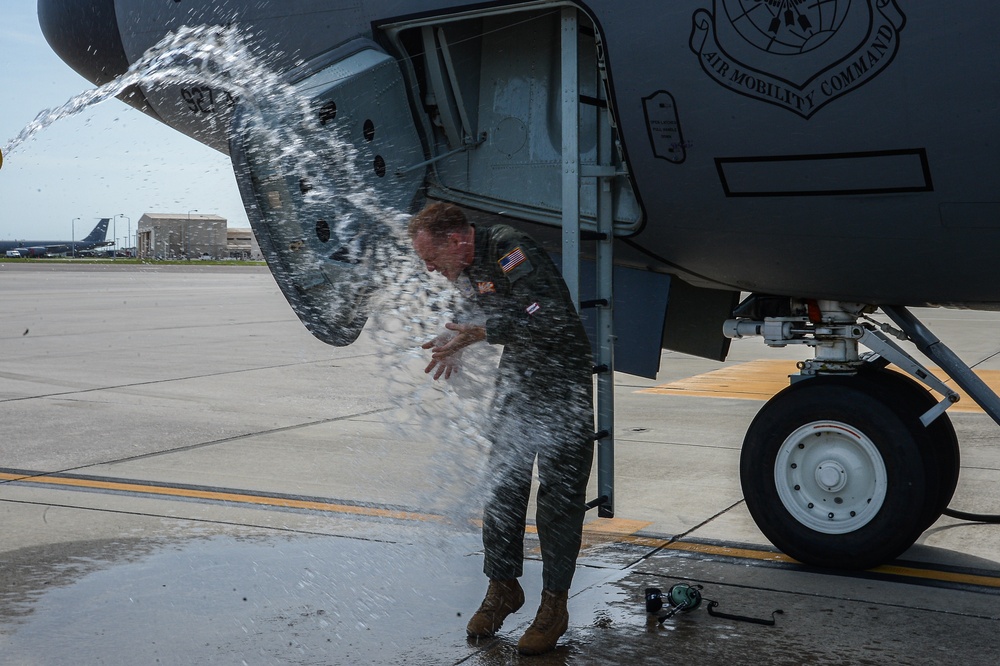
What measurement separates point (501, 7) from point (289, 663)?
8.74ft

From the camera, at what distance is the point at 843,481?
184 inches

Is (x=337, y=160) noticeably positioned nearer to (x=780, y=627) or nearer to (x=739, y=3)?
(x=739, y=3)

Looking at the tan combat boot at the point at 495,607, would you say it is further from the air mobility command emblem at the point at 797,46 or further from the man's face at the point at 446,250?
the air mobility command emblem at the point at 797,46

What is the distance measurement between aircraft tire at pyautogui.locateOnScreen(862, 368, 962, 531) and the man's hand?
1.97 meters

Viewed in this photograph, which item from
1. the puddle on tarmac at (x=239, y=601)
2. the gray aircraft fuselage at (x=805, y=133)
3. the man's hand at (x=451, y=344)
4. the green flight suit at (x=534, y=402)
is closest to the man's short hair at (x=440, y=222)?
the green flight suit at (x=534, y=402)

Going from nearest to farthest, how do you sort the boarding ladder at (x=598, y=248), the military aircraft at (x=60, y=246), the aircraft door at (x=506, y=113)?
the boarding ladder at (x=598, y=248) < the aircraft door at (x=506, y=113) < the military aircraft at (x=60, y=246)

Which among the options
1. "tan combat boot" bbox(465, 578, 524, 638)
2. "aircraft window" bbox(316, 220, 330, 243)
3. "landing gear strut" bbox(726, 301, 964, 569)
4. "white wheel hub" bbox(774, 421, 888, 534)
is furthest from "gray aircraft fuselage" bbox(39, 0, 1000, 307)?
"tan combat boot" bbox(465, 578, 524, 638)

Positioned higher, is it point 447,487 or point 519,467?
point 519,467

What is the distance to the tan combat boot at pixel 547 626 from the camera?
3752 mm

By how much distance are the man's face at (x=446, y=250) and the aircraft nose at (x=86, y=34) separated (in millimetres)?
2470

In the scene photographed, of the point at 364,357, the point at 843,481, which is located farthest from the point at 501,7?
the point at 364,357

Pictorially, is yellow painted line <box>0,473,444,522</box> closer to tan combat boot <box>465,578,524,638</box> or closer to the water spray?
tan combat boot <box>465,578,524,638</box>

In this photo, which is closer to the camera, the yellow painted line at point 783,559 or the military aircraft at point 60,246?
the yellow painted line at point 783,559

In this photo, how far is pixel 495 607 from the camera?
3.96m
